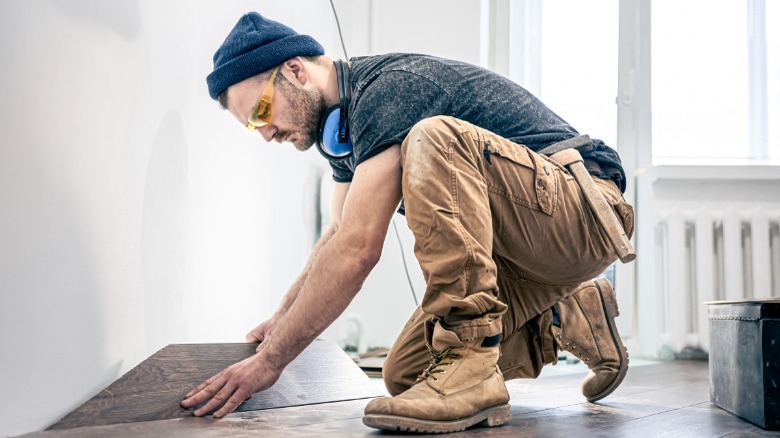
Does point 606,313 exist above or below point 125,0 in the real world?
below

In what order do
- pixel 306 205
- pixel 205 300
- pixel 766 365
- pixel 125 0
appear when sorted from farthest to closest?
pixel 306 205 → pixel 205 300 → pixel 125 0 → pixel 766 365

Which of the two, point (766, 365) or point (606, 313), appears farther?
point (606, 313)

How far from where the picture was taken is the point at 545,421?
1232mm

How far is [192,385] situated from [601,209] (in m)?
0.81

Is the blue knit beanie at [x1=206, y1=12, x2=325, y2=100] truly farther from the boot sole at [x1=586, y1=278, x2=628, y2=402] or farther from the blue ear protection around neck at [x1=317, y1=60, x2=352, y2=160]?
the boot sole at [x1=586, y1=278, x2=628, y2=402]

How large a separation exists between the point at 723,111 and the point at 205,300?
258 cm

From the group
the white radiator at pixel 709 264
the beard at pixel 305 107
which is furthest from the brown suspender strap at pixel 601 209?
the white radiator at pixel 709 264

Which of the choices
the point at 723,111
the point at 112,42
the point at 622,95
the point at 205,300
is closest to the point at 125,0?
the point at 112,42

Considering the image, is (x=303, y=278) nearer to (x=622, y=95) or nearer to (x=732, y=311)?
(x=732, y=311)

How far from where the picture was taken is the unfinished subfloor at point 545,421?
1.08m

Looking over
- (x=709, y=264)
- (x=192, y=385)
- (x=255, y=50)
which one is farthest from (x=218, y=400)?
(x=709, y=264)

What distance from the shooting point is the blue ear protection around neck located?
1.37 metres

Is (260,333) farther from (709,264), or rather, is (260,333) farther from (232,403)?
(709,264)

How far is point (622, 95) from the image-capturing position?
10.9 feet
